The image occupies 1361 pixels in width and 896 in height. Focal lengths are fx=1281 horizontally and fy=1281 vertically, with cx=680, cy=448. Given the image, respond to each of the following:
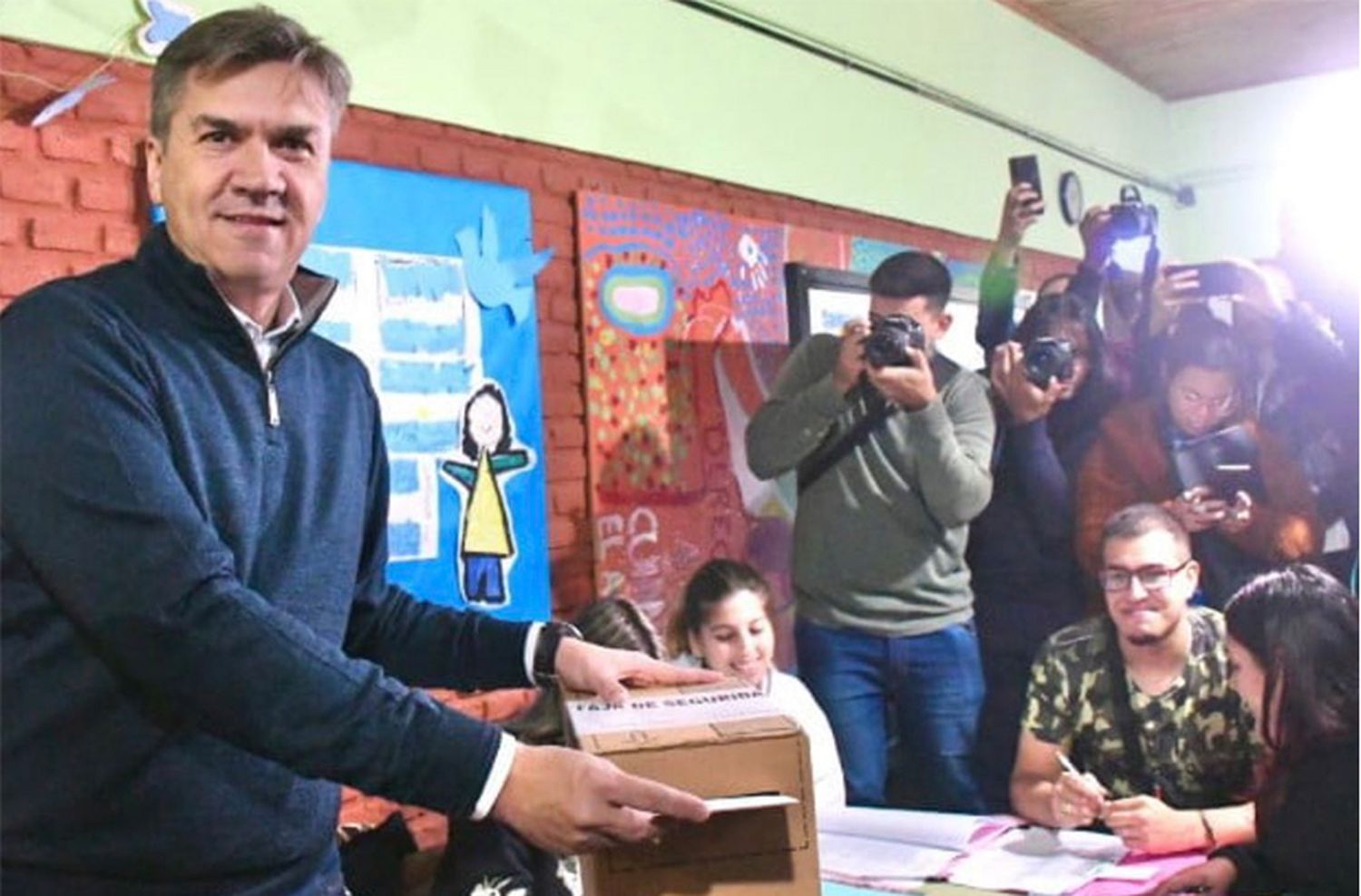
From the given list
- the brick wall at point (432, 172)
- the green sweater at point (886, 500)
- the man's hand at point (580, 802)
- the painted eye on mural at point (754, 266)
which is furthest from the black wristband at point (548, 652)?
the painted eye on mural at point (754, 266)

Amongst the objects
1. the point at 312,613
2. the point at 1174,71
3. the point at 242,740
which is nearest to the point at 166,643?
the point at 242,740

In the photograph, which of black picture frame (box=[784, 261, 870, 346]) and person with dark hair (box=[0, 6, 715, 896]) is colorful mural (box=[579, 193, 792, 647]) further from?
person with dark hair (box=[0, 6, 715, 896])

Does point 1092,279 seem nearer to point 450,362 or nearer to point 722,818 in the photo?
point 450,362

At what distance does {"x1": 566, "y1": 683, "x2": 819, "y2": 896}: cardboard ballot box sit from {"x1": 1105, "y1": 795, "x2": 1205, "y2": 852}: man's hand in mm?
1055

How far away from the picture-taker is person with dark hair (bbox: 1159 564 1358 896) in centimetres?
186

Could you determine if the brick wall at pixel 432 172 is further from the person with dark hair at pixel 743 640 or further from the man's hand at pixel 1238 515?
the man's hand at pixel 1238 515

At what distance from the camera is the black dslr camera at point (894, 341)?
7.88ft

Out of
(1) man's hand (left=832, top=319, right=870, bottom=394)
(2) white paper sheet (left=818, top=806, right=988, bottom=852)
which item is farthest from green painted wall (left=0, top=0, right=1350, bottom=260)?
(2) white paper sheet (left=818, top=806, right=988, bottom=852)

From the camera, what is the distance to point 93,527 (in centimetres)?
101

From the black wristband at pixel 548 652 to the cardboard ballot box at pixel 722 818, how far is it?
23cm

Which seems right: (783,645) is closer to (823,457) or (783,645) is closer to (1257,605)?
(823,457)

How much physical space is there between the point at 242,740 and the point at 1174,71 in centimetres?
201

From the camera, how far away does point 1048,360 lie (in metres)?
2.28

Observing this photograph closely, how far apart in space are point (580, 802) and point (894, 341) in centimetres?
155
